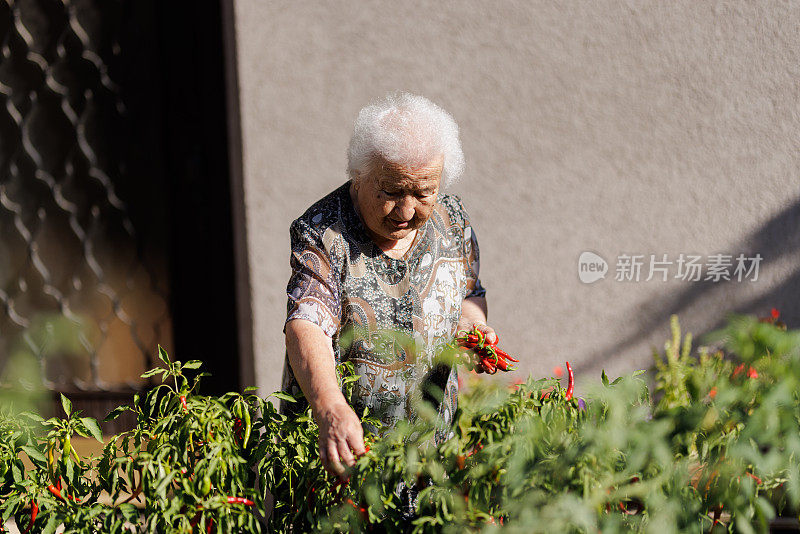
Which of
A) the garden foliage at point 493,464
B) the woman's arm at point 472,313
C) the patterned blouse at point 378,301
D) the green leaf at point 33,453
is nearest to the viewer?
the garden foliage at point 493,464

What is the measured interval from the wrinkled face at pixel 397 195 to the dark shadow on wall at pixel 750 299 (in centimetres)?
189

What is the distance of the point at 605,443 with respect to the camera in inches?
41.9

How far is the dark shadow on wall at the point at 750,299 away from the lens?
315 centimetres

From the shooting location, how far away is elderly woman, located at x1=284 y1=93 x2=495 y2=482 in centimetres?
157

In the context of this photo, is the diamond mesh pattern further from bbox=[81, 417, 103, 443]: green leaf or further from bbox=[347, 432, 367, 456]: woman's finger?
bbox=[347, 432, 367, 456]: woman's finger

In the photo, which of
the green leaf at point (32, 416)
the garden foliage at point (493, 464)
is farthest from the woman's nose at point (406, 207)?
the green leaf at point (32, 416)

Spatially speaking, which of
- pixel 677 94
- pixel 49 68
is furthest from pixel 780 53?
pixel 49 68

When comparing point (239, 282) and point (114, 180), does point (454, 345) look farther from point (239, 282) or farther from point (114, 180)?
point (114, 180)

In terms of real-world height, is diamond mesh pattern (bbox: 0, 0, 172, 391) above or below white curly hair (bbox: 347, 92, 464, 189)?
above

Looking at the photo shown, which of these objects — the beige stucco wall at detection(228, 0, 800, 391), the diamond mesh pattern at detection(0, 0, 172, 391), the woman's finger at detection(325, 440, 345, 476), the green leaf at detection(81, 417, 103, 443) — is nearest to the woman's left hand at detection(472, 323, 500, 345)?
the woman's finger at detection(325, 440, 345, 476)

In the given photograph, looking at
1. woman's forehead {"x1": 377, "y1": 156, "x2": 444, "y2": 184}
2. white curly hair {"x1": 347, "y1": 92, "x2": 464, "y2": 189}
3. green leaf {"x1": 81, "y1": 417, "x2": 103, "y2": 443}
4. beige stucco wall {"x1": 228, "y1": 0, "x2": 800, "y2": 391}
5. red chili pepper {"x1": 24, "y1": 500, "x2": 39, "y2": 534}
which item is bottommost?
red chili pepper {"x1": 24, "y1": 500, "x2": 39, "y2": 534}

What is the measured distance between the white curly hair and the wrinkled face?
0.07 feet

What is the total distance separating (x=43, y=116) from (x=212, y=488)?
2.77 metres

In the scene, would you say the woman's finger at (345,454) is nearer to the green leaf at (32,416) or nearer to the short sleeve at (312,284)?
the short sleeve at (312,284)
